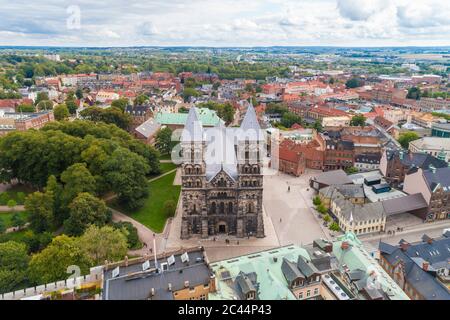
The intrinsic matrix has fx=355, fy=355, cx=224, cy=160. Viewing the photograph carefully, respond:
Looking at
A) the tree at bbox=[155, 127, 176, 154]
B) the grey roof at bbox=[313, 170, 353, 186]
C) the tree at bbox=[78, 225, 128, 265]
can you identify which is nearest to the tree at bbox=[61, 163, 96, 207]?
the tree at bbox=[78, 225, 128, 265]

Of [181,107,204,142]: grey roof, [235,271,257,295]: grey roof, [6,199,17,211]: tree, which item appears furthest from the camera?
[6,199,17,211]: tree

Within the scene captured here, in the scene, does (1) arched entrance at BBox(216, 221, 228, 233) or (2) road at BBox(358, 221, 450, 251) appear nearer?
(2) road at BBox(358, 221, 450, 251)

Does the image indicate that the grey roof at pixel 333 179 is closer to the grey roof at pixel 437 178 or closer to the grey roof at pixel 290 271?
the grey roof at pixel 437 178

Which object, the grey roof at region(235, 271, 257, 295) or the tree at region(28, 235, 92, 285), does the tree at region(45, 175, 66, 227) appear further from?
the grey roof at region(235, 271, 257, 295)

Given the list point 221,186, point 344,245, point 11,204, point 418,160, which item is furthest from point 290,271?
point 418,160

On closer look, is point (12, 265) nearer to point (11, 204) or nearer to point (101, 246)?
point (101, 246)
